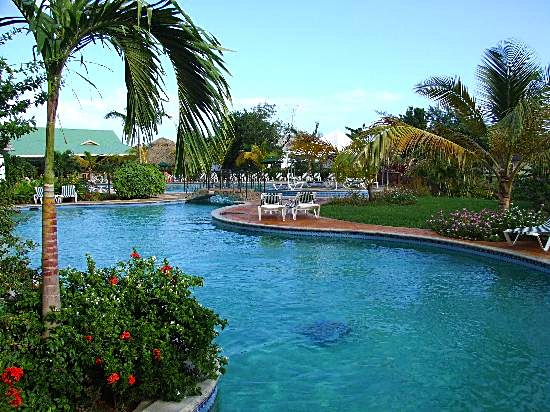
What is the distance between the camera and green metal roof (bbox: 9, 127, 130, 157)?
133 ft

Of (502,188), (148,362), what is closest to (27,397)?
(148,362)

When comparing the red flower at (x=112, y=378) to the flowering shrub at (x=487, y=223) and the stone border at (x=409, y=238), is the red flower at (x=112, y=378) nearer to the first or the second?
the stone border at (x=409, y=238)

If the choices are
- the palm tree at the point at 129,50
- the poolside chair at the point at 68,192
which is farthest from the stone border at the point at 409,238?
the poolside chair at the point at 68,192

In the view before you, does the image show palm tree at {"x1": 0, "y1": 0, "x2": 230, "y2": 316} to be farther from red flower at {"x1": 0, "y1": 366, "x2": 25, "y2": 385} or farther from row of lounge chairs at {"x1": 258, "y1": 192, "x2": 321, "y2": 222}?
row of lounge chairs at {"x1": 258, "y1": 192, "x2": 321, "y2": 222}

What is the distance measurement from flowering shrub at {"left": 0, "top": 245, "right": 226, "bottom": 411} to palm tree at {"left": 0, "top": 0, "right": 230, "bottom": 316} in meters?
0.28

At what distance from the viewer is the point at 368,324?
6512 millimetres

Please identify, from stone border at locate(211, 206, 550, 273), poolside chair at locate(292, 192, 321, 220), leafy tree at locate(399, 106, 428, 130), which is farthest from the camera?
leafy tree at locate(399, 106, 428, 130)

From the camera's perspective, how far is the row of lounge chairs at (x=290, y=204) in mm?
16172

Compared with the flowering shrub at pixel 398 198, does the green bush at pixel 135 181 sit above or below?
above

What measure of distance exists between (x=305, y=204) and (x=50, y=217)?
Result: 13.3 metres

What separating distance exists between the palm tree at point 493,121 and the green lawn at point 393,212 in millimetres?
2683

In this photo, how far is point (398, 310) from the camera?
7.13 m

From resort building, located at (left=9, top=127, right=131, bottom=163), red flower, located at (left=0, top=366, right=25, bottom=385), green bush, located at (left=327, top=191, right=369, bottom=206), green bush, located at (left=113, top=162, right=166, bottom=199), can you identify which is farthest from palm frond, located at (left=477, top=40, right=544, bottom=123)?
resort building, located at (left=9, top=127, right=131, bottom=163)

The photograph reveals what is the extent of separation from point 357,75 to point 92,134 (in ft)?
104
